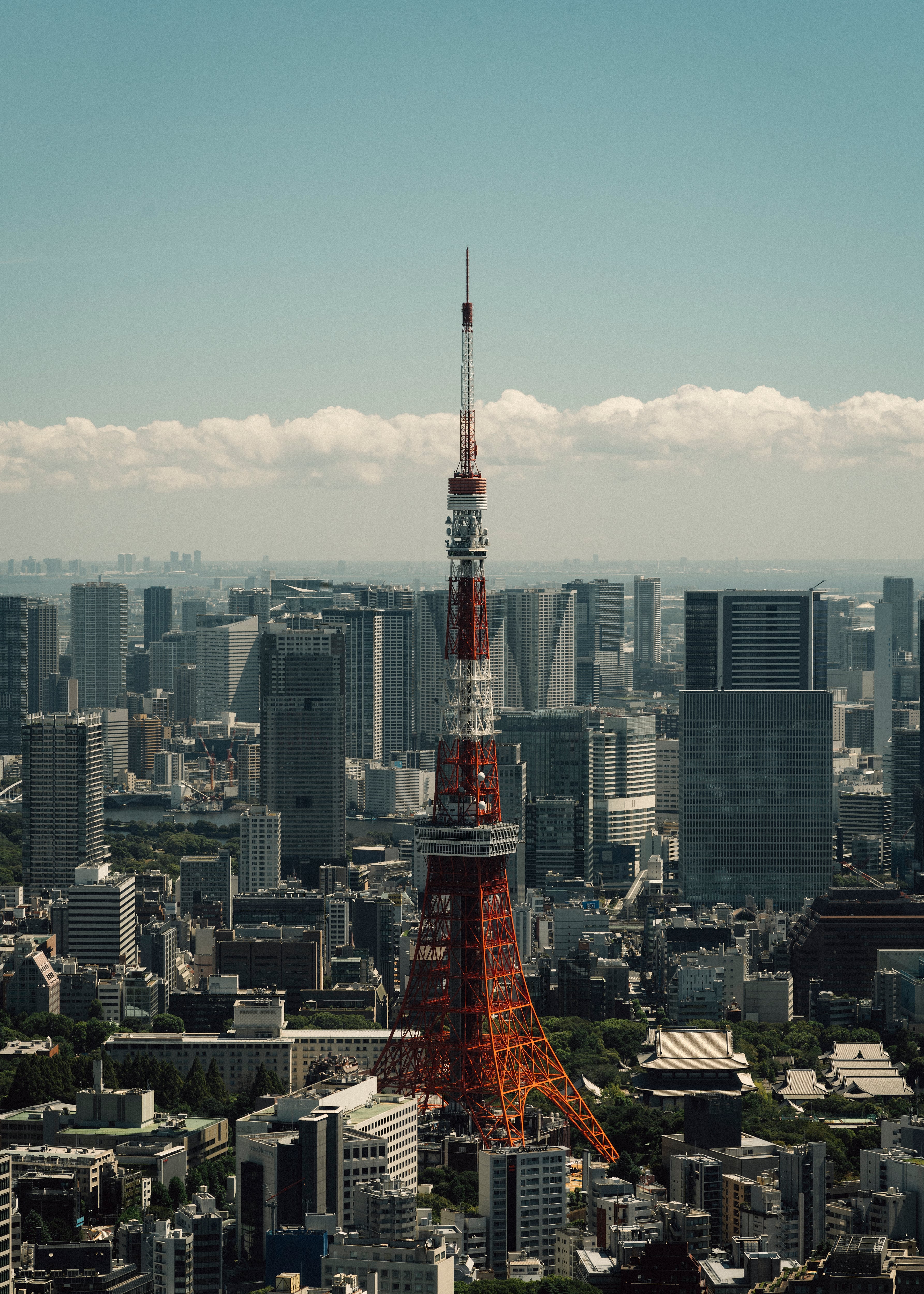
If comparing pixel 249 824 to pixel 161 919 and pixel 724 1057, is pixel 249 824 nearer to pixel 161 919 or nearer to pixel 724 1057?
pixel 161 919

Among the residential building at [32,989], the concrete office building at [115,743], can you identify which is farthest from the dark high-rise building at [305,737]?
the concrete office building at [115,743]

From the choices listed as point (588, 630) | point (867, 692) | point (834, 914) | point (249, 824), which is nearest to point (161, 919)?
point (249, 824)

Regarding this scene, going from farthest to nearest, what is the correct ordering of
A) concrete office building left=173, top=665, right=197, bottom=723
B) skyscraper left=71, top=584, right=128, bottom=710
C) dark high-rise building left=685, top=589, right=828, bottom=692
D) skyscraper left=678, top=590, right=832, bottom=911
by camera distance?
skyscraper left=71, top=584, right=128, bottom=710, concrete office building left=173, top=665, right=197, bottom=723, dark high-rise building left=685, top=589, right=828, bottom=692, skyscraper left=678, top=590, right=832, bottom=911

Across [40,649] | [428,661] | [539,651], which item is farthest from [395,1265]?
[40,649]

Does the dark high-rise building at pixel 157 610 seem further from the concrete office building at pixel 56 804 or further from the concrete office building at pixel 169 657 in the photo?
the concrete office building at pixel 56 804

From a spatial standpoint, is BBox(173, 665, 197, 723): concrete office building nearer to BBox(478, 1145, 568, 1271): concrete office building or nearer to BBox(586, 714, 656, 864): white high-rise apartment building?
BBox(586, 714, 656, 864): white high-rise apartment building

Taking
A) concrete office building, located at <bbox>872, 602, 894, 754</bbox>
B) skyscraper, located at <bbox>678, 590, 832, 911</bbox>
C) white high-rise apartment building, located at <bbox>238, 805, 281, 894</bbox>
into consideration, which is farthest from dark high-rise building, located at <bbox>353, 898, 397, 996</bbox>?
concrete office building, located at <bbox>872, 602, 894, 754</bbox>

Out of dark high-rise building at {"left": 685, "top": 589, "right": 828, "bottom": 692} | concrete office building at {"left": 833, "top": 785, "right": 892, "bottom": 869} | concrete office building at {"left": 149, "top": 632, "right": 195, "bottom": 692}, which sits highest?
dark high-rise building at {"left": 685, "top": 589, "right": 828, "bottom": 692}
